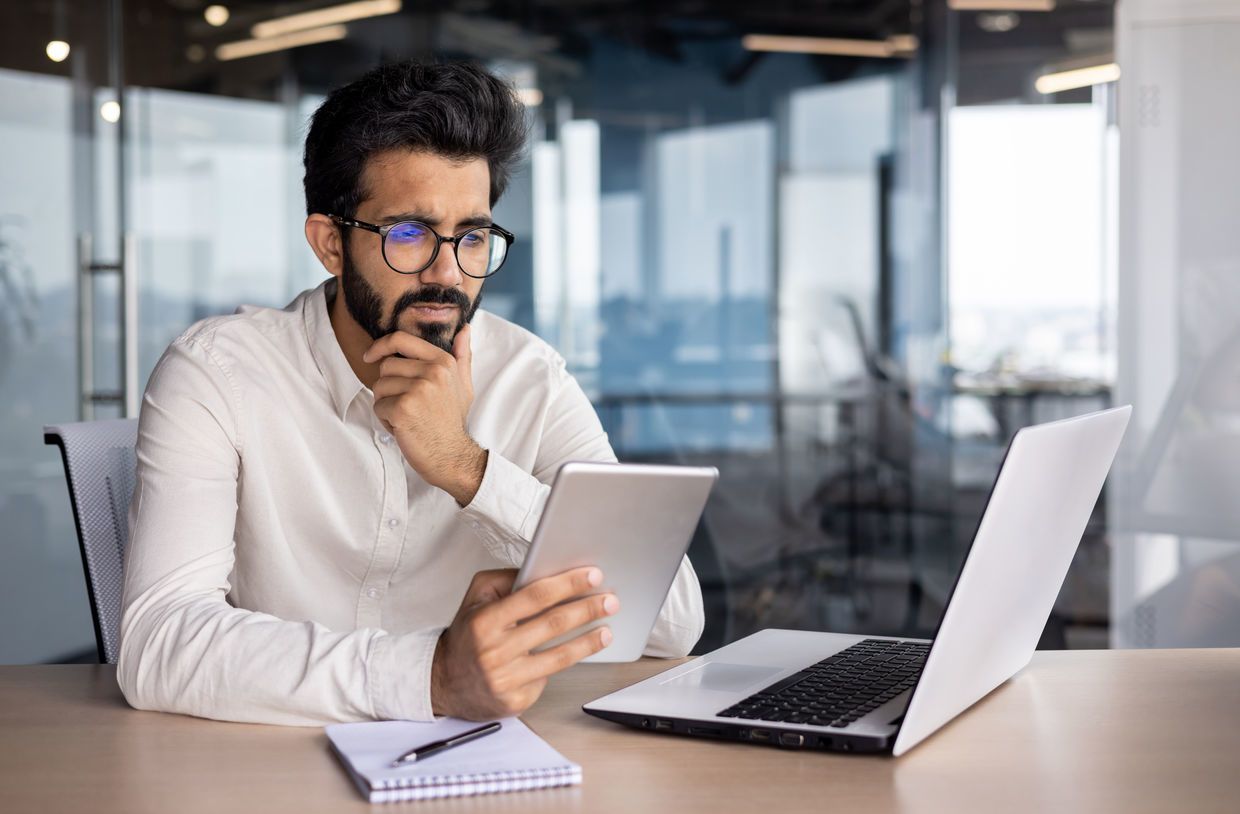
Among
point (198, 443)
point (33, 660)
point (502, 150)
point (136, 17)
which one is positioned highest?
point (136, 17)

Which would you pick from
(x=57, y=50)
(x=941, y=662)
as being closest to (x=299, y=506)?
(x=941, y=662)

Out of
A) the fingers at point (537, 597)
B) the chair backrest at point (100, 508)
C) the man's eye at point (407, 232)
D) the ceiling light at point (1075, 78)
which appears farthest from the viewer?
the ceiling light at point (1075, 78)

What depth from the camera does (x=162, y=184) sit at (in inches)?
173

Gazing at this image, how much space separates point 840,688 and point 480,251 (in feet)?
2.49

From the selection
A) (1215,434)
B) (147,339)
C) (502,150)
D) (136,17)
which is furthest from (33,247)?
(1215,434)

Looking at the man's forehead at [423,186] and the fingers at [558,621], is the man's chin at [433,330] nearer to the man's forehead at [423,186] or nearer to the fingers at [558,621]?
the man's forehead at [423,186]

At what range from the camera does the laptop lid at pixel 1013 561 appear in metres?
1.01

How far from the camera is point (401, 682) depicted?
116 centimetres

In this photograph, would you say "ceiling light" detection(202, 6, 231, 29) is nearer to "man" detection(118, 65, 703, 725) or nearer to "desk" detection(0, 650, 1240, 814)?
"man" detection(118, 65, 703, 725)

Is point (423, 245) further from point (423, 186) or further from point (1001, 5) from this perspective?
point (1001, 5)

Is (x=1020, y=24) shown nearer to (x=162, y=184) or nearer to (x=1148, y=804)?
(x=162, y=184)

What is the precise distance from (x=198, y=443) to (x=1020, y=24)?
3.84 metres

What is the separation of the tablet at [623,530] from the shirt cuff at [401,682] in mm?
116

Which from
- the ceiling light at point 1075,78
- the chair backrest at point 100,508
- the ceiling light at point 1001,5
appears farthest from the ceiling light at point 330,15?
the chair backrest at point 100,508
